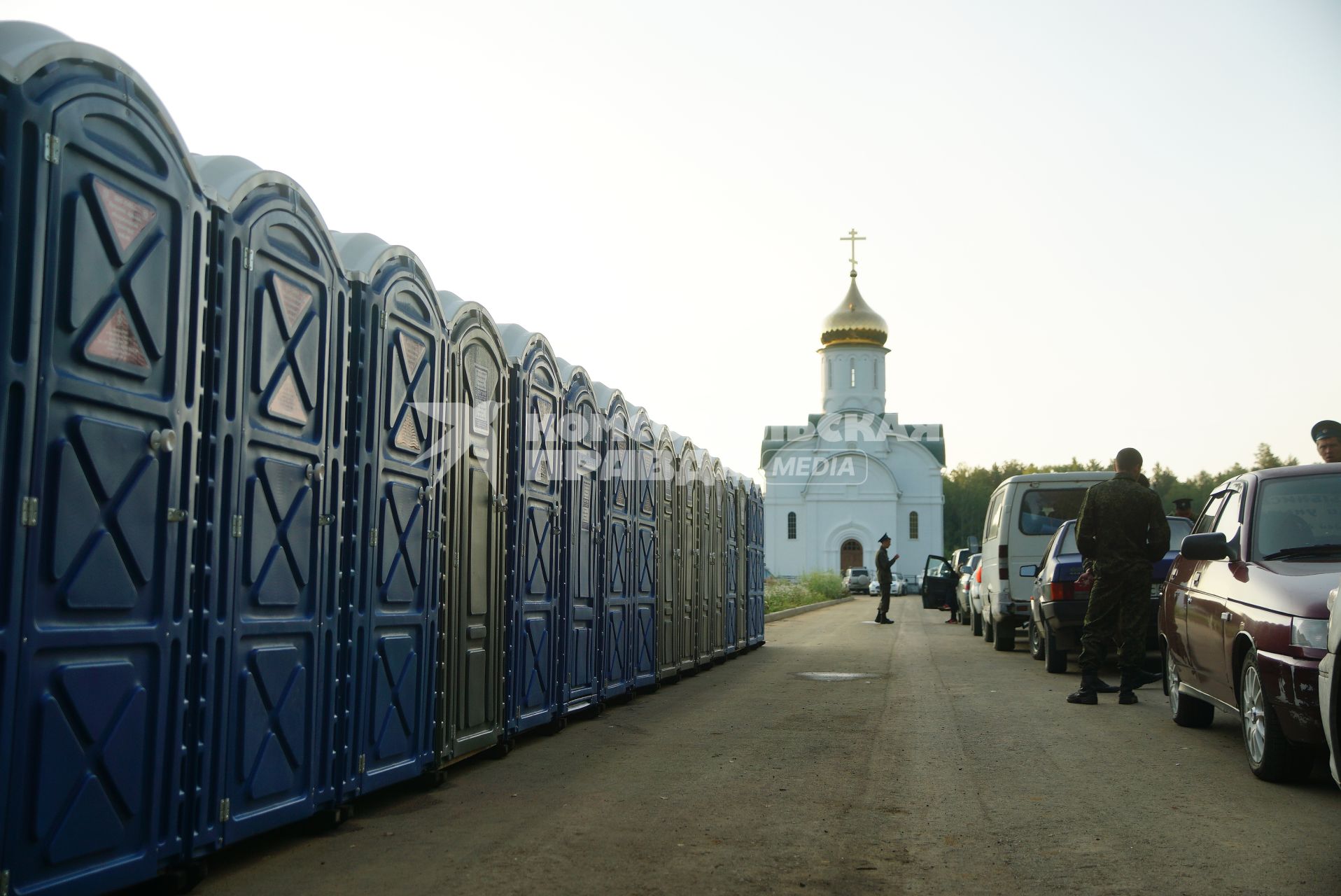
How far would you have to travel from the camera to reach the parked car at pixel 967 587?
25.4 m

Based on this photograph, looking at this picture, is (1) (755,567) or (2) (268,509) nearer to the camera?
(2) (268,509)

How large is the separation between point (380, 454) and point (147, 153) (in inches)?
96.1

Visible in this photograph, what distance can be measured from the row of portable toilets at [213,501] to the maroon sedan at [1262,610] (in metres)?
4.73

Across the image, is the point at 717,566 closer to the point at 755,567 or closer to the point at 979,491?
the point at 755,567

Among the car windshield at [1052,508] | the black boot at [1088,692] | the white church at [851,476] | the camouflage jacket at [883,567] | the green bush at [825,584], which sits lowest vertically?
the black boot at [1088,692]

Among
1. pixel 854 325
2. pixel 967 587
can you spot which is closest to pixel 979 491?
pixel 854 325

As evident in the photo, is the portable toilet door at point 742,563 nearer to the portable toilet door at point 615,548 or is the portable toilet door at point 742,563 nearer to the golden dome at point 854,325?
the portable toilet door at point 615,548

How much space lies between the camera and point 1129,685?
11148 millimetres

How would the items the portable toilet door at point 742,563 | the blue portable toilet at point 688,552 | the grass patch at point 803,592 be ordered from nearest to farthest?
the blue portable toilet at point 688,552 < the portable toilet door at point 742,563 < the grass patch at point 803,592

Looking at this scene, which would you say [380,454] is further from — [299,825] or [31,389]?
[31,389]

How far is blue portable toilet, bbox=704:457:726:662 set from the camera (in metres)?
17.0

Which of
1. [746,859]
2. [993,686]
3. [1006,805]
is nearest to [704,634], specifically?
[993,686]

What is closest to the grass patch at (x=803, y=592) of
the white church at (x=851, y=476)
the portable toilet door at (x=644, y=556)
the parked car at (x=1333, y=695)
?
the white church at (x=851, y=476)

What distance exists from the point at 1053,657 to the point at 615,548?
585 cm
